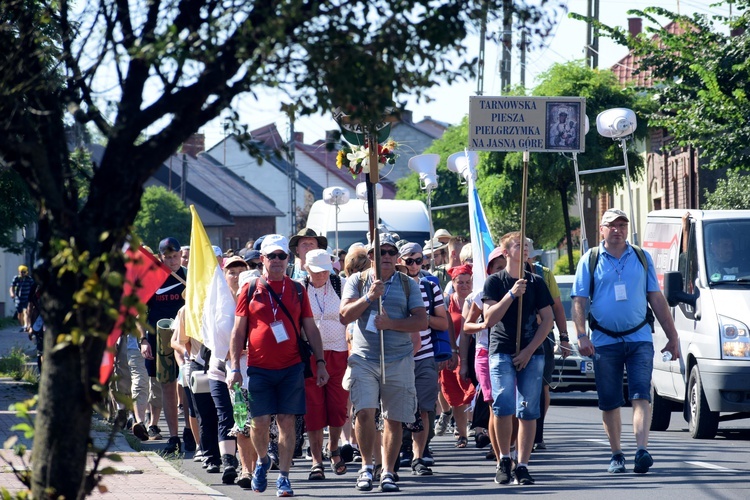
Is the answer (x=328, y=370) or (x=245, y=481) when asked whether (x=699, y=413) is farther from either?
(x=245, y=481)

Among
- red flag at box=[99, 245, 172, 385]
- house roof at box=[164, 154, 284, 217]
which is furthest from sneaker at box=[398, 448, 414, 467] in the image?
house roof at box=[164, 154, 284, 217]

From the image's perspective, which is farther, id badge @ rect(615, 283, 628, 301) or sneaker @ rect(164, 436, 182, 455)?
sneaker @ rect(164, 436, 182, 455)

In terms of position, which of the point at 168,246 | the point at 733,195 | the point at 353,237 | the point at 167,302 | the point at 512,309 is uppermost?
the point at 733,195

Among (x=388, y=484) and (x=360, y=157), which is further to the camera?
(x=360, y=157)

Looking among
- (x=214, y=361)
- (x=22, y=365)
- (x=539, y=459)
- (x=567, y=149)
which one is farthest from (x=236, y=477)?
(x=22, y=365)

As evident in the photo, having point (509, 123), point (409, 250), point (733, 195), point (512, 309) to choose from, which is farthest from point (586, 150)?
point (512, 309)

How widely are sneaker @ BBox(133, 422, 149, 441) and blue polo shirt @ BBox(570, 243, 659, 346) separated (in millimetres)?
4840

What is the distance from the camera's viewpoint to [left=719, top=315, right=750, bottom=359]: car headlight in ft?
39.7

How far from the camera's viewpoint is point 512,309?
1005 centimetres

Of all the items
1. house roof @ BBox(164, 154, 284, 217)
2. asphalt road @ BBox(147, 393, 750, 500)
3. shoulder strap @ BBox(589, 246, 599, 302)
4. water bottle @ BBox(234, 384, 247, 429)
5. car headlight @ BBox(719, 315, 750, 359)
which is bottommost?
asphalt road @ BBox(147, 393, 750, 500)

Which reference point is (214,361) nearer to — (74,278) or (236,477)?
(236,477)

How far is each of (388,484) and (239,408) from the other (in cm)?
120

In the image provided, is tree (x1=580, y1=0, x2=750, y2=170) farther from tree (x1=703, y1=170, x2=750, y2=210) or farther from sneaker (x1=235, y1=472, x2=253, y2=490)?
sneaker (x1=235, y1=472, x2=253, y2=490)

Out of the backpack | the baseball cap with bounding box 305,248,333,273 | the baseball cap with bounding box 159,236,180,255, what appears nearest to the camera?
the backpack
